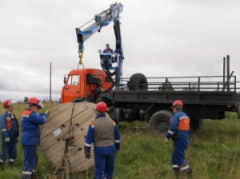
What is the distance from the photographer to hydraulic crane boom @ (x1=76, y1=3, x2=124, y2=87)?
1288 centimetres

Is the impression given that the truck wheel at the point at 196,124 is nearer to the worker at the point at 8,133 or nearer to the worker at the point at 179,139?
the worker at the point at 179,139

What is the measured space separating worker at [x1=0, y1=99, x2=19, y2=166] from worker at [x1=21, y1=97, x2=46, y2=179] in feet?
3.86

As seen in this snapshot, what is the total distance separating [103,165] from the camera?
19.5ft

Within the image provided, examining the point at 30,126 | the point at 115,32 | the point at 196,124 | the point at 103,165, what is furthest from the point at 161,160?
the point at 115,32

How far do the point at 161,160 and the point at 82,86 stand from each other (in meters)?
5.84

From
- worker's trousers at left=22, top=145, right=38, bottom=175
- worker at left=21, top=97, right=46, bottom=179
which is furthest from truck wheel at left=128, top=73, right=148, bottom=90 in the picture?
worker's trousers at left=22, top=145, right=38, bottom=175

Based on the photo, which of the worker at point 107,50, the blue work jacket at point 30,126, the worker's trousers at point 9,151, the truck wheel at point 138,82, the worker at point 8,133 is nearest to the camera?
the blue work jacket at point 30,126

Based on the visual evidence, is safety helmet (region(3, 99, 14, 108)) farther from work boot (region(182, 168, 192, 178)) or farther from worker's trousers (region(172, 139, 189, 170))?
work boot (region(182, 168, 192, 178))

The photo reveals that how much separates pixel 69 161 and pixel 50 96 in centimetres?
3352

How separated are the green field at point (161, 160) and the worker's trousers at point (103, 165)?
620mm

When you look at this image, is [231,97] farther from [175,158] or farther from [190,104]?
[175,158]

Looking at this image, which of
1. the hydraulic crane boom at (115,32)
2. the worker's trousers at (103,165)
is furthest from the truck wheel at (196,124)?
the worker's trousers at (103,165)

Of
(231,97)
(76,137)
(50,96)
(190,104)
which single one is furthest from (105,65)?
(50,96)

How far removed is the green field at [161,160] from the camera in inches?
275
